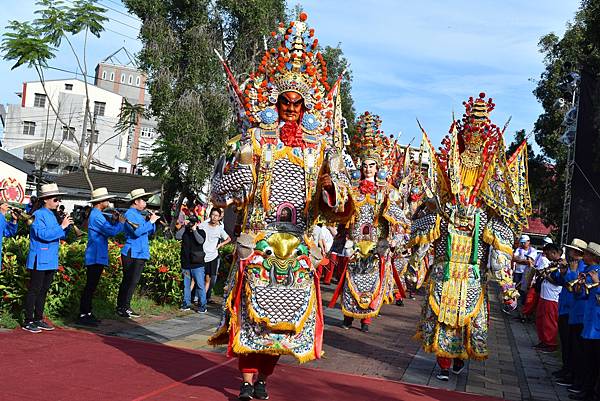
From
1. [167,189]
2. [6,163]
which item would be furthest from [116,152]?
[167,189]

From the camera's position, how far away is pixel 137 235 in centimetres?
865

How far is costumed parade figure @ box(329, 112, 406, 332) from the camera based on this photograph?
32.2 ft

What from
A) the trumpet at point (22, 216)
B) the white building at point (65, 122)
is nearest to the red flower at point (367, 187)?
the trumpet at point (22, 216)

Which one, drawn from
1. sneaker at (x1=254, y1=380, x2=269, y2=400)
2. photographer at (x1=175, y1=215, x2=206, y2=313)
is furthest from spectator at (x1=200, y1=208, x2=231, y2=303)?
sneaker at (x1=254, y1=380, x2=269, y2=400)

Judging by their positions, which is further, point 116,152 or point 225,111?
point 116,152

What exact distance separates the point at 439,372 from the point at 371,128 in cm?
437

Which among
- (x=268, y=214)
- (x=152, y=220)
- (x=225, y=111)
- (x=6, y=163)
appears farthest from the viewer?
(x=6, y=163)

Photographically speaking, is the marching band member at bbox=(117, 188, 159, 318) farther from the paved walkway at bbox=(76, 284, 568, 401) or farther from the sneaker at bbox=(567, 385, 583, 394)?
the sneaker at bbox=(567, 385, 583, 394)

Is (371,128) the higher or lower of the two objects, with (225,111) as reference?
lower

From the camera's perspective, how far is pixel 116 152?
48031 mm

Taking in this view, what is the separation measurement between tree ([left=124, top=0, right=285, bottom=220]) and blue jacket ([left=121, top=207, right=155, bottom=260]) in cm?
904

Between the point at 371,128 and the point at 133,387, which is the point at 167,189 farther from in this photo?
the point at 133,387

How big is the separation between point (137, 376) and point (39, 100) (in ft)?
152

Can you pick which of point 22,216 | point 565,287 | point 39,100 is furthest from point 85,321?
point 39,100
